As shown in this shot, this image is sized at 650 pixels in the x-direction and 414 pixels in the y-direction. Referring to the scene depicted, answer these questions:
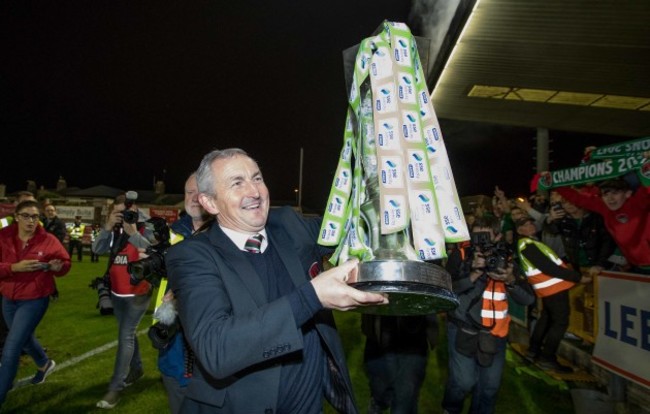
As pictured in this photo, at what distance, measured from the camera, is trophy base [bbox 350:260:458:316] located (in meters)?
1.43

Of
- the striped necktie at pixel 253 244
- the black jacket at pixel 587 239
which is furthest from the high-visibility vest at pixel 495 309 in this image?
the striped necktie at pixel 253 244

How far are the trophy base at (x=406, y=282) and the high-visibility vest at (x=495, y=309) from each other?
2.81 m

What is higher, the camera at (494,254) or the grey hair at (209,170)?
the grey hair at (209,170)

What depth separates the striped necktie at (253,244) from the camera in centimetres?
200

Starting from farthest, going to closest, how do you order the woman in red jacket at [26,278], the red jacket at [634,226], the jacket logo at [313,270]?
1. the red jacket at [634,226]
2. the woman in red jacket at [26,278]
3. the jacket logo at [313,270]

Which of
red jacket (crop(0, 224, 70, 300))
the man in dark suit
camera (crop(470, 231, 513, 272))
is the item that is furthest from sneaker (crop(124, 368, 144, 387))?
camera (crop(470, 231, 513, 272))

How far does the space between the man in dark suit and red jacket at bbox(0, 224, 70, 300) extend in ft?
12.5

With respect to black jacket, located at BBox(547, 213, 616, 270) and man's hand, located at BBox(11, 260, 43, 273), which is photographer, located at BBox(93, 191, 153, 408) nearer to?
man's hand, located at BBox(11, 260, 43, 273)

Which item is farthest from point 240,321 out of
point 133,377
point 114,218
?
point 133,377

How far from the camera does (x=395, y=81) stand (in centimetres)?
180

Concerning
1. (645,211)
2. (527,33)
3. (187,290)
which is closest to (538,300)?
(645,211)

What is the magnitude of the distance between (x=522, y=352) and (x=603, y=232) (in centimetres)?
240

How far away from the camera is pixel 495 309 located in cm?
411

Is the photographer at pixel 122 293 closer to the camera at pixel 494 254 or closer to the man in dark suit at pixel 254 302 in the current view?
the man in dark suit at pixel 254 302
